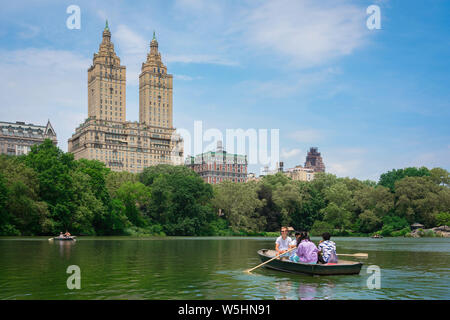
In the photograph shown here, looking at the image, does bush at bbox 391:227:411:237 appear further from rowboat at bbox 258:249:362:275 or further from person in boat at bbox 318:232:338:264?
rowboat at bbox 258:249:362:275

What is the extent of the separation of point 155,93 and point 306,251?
171017 mm

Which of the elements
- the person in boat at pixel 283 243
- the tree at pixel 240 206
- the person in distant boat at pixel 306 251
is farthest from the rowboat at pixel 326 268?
the tree at pixel 240 206

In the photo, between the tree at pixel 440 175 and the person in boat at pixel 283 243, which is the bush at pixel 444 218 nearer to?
the tree at pixel 440 175

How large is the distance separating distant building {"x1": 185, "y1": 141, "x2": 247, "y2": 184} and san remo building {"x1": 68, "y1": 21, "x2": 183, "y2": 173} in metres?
10.8

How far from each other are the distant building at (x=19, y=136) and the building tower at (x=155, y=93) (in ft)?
118

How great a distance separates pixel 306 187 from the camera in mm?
89938

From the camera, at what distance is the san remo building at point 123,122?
164m

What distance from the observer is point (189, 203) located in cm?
7300

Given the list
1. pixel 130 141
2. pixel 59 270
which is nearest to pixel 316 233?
pixel 59 270

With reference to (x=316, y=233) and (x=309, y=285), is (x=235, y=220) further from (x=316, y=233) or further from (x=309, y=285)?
(x=309, y=285)

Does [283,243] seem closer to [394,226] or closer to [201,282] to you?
[201,282]

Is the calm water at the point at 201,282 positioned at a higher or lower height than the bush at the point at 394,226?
higher

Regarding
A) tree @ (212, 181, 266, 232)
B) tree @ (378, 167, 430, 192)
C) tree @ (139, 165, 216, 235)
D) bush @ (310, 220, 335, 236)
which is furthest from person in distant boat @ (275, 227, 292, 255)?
tree @ (378, 167, 430, 192)

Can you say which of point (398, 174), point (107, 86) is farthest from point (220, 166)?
point (398, 174)
